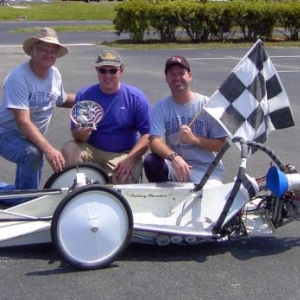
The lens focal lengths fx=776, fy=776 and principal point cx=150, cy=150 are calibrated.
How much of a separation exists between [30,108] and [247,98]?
168 centimetres

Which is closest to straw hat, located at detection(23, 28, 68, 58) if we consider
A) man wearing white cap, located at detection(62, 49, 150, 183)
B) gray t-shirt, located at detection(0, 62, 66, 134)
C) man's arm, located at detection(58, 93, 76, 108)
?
gray t-shirt, located at detection(0, 62, 66, 134)

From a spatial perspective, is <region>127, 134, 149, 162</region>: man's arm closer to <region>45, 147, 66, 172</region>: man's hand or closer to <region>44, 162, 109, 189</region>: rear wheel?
<region>44, 162, 109, 189</region>: rear wheel

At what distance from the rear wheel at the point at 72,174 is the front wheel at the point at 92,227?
0.83m

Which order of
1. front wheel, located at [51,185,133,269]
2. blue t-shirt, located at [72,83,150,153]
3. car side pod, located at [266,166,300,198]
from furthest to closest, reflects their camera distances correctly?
blue t-shirt, located at [72,83,150,153]
car side pod, located at [266,166,300,198]
front wheel, located at [51,185,133,269]

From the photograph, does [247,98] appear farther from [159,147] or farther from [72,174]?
[72,174]

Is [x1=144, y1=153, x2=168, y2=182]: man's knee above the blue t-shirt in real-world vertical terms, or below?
below

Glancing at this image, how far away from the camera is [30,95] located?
585 cm

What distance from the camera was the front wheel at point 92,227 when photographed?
4766 mm

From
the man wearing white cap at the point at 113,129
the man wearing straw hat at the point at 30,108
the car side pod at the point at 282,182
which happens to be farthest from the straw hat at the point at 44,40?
the car side pod at the point at 282,182

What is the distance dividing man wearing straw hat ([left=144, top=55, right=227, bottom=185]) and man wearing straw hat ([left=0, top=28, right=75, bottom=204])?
2.38 feet

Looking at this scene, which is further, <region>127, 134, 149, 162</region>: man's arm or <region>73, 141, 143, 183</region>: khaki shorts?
<region>73, 141, 143, 183</region>: khaki shorts

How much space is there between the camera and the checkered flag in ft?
17.4

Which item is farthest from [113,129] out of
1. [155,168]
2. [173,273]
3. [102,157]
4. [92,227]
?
[173,273]

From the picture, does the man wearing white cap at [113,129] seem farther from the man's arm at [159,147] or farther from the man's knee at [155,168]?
the man's arm at [159,147]
